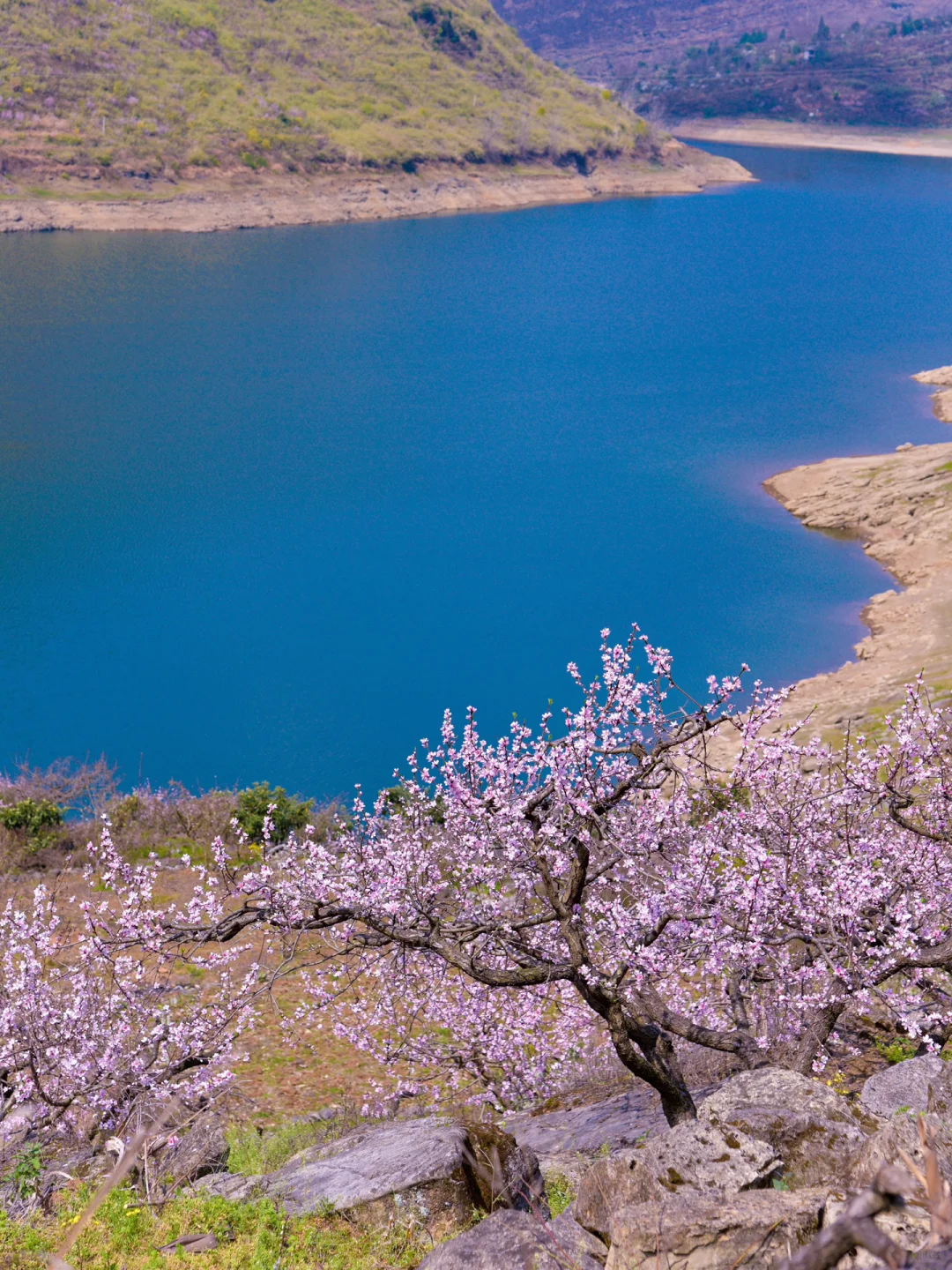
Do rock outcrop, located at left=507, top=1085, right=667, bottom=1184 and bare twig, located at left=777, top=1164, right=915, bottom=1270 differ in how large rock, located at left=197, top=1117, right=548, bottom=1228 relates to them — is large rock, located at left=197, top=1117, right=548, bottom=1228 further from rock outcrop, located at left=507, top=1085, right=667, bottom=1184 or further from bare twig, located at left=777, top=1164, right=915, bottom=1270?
bare twig, located at left=777, top=1164, right=915, bottom=1270

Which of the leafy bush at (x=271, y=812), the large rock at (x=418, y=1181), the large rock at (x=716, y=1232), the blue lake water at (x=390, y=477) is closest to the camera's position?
the large rock at (x=716, y=1232)

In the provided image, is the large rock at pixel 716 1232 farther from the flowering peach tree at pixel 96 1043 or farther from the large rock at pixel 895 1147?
the flowering peach tree at pixel 96 1043

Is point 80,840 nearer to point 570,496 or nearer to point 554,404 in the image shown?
point 570,496

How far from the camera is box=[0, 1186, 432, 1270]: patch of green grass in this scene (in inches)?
262

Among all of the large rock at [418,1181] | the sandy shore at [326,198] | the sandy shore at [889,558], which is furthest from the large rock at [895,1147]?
the sandy shore at [326,198]

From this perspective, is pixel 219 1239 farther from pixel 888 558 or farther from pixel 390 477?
pixel 390 477

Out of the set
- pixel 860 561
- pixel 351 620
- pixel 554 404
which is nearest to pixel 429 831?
pixel 351 620

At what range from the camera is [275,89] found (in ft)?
392

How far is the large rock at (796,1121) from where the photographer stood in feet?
21.0

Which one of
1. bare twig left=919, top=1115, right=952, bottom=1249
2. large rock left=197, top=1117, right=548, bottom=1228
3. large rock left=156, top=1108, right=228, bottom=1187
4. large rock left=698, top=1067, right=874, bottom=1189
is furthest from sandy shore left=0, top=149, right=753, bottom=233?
bare twig left=919, top=1115, right=952, bottom=1249

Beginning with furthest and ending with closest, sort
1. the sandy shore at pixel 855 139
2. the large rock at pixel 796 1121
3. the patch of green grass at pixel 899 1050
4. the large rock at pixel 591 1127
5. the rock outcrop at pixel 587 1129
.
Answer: the sandy shore at pixel 855 139
the patch of green grass at pixel 899 1050
the large rock at pixel 591 1127
the rock outcrop at pixel 587 1129
the large rock at pixel 796 1121

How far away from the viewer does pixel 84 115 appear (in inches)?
4023

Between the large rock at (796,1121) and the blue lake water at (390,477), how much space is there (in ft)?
63.5

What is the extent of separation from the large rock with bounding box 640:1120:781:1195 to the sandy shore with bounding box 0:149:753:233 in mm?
98234
